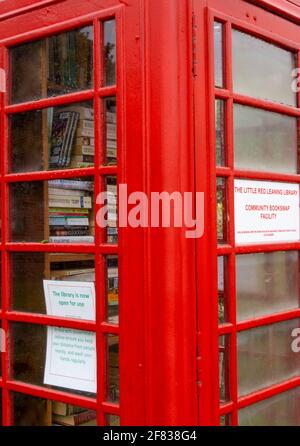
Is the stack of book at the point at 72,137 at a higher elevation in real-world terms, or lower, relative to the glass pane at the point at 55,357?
higher

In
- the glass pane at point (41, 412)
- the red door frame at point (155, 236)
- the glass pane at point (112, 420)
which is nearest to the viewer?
the red door frame at point (155, 236)

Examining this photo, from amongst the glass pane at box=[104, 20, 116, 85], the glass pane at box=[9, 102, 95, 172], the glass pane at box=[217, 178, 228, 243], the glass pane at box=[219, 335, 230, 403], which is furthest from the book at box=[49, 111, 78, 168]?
the glass pane at box=[219, 335, 230, 403]

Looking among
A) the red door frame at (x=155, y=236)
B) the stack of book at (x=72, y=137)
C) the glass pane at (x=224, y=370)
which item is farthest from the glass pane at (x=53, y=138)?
the glass pane at (x=224, y=370)

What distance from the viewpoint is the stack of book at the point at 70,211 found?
2.11 m

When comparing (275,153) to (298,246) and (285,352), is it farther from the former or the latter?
(285,352)

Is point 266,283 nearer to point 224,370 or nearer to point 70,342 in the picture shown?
point 224,370

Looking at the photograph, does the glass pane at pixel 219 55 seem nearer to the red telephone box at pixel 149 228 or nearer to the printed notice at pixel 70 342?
the red telephone box at pixel 149 228

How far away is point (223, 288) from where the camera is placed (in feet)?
6.70

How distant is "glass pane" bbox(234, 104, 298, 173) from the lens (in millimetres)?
2145

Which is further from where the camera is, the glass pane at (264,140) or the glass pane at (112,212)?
the glass pane at (264,140)

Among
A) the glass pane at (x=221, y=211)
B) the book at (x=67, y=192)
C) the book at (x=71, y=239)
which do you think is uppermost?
the book at (x=67, y=192)

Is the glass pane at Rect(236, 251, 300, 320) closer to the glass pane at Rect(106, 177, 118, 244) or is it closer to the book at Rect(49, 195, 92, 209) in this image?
the glass pane at Rect(106, 177, 118, 244)

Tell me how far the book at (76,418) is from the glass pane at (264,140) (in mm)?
1132

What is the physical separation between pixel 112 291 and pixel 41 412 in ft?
2.25
